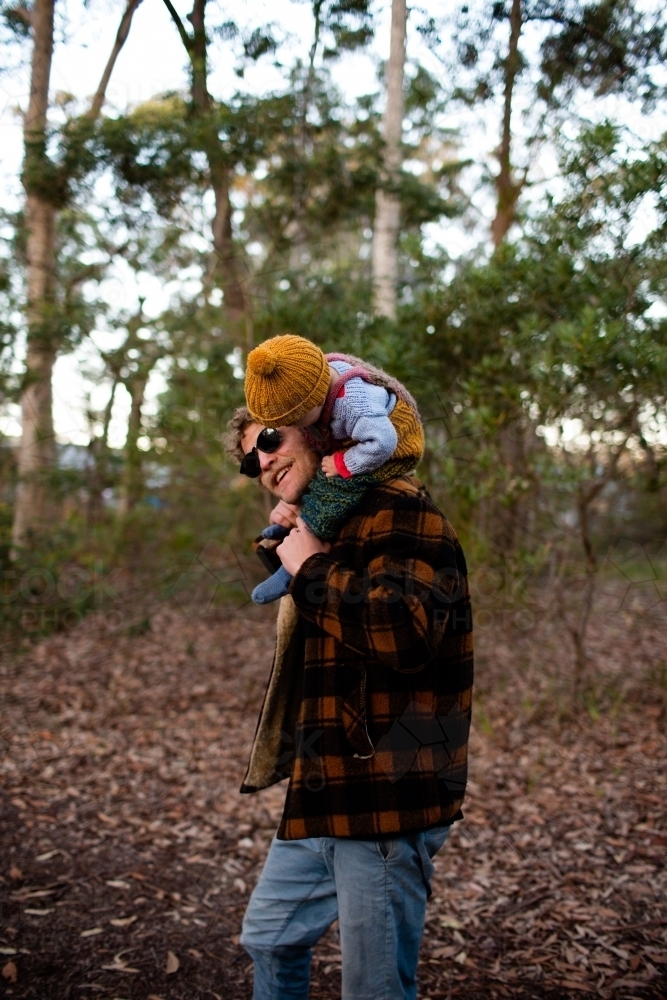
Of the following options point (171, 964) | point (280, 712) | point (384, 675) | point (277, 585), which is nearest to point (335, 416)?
point (277, 585)

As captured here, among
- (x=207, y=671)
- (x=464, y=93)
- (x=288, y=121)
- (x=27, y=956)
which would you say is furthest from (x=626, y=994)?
(x=288, y=121)

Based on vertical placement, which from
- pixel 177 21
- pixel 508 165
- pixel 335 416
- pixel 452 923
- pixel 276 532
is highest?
pixel 508 165

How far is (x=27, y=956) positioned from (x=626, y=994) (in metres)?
2.11

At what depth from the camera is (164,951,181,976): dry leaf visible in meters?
2.73

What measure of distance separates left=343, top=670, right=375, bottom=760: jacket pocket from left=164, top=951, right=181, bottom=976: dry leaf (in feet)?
5.41

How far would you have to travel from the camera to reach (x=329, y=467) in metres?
1.72

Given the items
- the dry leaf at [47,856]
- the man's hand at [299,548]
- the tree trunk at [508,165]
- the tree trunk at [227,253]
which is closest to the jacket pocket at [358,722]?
the man's hand at [299,548]

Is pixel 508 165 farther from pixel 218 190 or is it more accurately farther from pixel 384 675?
pixel 384 675

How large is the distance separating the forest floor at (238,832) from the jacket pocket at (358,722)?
Answer: 4.94 feet

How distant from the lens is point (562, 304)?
14.1 ft

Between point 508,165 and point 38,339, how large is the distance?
4278 millimetres

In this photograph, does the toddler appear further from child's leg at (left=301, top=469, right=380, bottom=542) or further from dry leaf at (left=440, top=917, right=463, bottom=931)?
dry leaf at (left=440, top=917, right=463, bottom=931)

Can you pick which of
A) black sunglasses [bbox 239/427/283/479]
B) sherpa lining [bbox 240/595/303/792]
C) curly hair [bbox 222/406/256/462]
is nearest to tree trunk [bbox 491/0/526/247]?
curly hair [bbox 222/406/256/462]

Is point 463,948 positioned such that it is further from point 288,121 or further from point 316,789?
point 288,121
